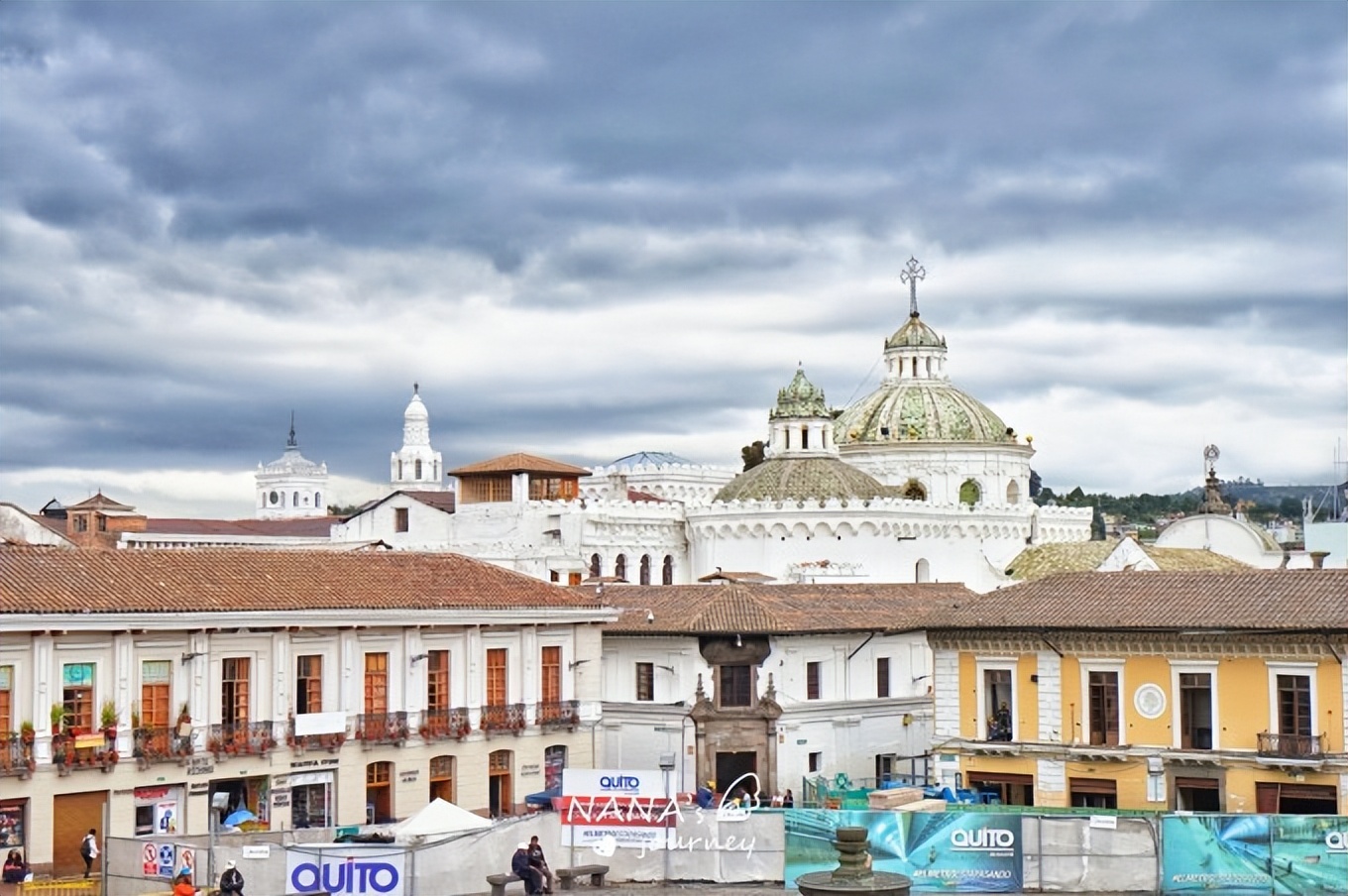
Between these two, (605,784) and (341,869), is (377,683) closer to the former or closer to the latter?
(605,784)

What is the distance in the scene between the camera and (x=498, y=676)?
2090 inches

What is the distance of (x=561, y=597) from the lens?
183ft

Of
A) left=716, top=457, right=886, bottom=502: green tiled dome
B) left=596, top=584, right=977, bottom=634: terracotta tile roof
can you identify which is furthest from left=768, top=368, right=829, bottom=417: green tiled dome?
left=596, top=584, right=977, bottom=634: terracotta tile roof

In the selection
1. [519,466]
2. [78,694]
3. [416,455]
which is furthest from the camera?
[416,455]

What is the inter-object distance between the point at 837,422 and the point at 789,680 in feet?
156

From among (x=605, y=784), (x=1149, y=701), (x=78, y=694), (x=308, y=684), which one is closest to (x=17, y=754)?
(x=78, y=694)

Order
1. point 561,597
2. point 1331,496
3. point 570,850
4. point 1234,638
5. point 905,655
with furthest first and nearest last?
1. point 1331,496
2. point 905,655
3. point 561,597
4. point 1234,638
5. point 570,850

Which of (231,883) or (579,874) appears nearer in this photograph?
(231,883)

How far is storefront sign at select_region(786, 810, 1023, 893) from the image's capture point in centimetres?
3681

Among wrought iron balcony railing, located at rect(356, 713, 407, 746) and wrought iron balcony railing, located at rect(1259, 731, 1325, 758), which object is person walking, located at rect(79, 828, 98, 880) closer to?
wrought iron balcony railing, located at rect(356, 713, 407, 746)

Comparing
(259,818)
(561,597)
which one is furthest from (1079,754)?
(259,818)

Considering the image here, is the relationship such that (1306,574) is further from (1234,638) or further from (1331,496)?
(1331,496)

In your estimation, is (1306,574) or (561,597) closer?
(1306,574)

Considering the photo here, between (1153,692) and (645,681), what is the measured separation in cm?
1758
